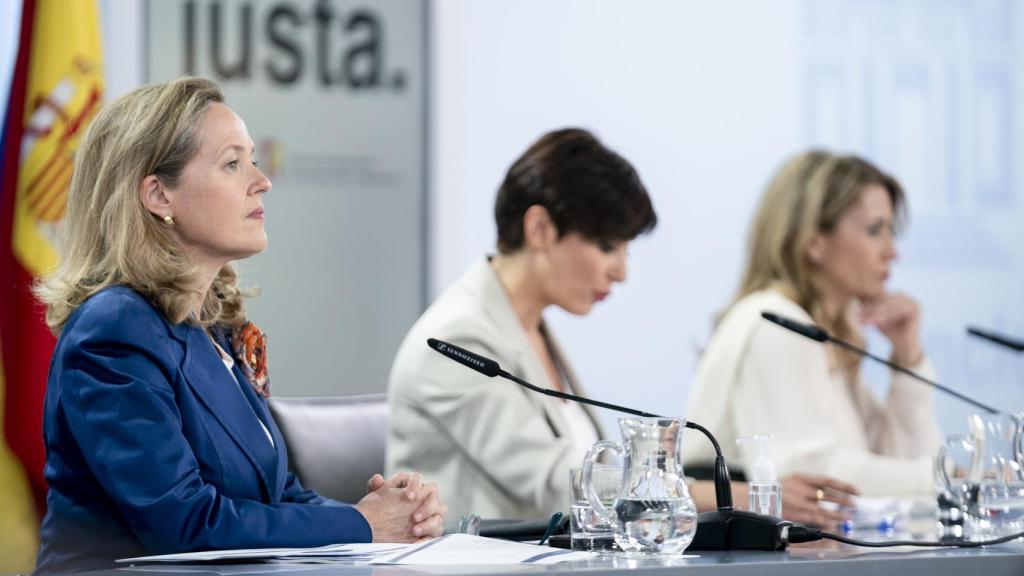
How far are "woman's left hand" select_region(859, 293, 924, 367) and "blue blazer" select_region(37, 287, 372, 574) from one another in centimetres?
227

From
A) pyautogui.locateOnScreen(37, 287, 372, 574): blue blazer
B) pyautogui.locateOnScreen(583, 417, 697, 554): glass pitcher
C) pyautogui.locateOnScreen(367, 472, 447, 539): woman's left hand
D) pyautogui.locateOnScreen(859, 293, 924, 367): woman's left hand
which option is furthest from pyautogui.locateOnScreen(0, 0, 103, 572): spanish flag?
pyautogui.locateOnScreen(859, 293, 924, 367): woman's left hand

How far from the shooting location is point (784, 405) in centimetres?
326

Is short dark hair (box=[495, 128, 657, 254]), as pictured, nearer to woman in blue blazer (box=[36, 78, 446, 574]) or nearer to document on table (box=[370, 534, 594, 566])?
woman in blue blazer (box=[36, 78, 446, 574])

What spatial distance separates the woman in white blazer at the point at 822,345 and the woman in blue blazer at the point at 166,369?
1460 millimetres

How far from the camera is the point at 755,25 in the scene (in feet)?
15.3

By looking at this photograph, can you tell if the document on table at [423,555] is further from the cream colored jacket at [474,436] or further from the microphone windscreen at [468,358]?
the cream colored jacket at [474,436]

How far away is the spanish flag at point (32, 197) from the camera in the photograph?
3129 millimetres

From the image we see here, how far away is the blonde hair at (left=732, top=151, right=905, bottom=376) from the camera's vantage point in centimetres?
359

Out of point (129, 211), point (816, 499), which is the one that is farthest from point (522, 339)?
point (129, 211)

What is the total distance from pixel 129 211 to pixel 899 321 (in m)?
2.46

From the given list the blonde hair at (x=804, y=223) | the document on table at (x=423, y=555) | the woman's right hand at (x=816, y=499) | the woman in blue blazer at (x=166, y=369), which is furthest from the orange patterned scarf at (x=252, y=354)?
the blonde hair at (x=804, y=223)

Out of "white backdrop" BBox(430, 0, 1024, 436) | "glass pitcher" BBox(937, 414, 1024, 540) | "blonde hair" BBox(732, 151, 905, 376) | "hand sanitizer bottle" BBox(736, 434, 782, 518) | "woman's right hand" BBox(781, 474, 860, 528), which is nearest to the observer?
"hand sanitizer bottle" BBox(736, 434, 782, 518)

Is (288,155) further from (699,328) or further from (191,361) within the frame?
(191,361)

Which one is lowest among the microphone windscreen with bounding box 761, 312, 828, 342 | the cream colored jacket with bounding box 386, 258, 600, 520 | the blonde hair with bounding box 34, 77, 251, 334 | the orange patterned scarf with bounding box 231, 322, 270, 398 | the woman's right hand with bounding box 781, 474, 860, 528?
the woman's right hand with bounding box 781, 474, 860, 528
